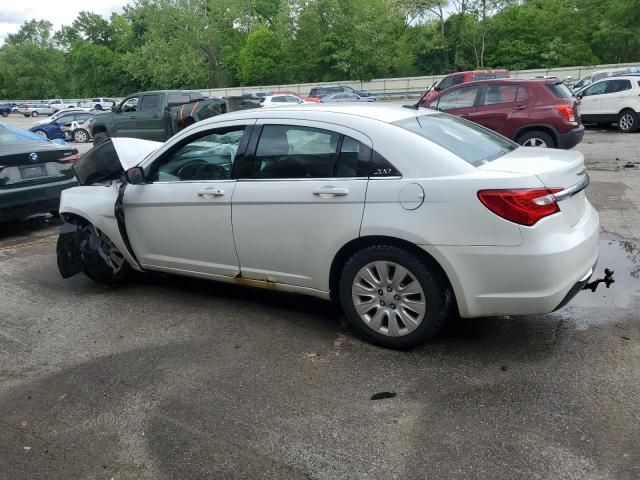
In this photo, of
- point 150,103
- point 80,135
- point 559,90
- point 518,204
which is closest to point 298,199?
point 518,204

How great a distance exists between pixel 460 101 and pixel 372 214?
31.7 ft

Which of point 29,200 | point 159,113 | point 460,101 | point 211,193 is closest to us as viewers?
point 211,193

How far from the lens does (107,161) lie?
17.5 feet

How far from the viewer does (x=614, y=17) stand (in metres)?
47.0

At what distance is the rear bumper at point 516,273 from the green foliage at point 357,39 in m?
50.0

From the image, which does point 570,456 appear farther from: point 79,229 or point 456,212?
point 79,229

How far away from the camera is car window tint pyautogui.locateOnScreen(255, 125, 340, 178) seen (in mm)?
3996

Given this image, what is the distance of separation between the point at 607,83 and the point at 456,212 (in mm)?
16100

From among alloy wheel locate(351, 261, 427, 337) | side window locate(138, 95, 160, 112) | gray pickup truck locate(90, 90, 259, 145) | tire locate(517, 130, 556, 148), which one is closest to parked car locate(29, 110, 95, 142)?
gray pickup truck locate(90, 90, 259, 145)

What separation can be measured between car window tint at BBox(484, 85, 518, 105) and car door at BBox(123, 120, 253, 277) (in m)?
8.82

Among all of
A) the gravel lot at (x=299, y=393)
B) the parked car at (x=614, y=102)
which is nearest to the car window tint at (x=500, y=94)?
the parked car at (x=614, y=102)

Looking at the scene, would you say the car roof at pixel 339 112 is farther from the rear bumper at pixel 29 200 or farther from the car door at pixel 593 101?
the car door at pixel 593 101

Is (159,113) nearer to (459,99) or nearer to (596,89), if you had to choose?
(459,99)

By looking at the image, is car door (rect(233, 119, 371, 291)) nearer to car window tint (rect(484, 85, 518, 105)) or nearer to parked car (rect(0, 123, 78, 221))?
parked car (rect(0, 123, 78, 221))
